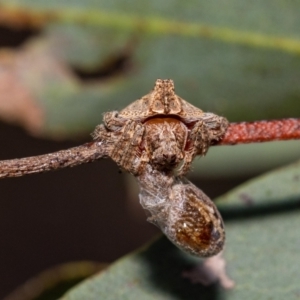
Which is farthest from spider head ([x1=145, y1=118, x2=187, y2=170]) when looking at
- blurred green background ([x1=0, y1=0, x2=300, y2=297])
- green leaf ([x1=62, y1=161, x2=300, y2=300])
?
blurred green background ([x1=0, y1=0, x2=300, y2=297])

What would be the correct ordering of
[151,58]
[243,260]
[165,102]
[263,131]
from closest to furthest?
[165,102], [263,131], [243,260], [151,58]

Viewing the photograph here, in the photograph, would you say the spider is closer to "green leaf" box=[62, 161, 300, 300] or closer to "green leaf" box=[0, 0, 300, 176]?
"green leaf" box=[62, 161, 300, 300]

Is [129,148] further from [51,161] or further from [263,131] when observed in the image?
[263,131]

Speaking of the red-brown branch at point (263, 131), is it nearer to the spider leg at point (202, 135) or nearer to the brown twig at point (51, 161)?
the spider leg at point (202, 135)

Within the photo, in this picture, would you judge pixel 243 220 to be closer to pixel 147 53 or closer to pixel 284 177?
pixel 284 177

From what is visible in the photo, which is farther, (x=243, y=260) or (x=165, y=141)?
(x=243, y=260)

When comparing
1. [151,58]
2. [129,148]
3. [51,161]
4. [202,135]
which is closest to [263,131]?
[202,135]

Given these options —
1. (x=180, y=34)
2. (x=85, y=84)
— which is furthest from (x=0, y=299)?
(x=180, y=34)
